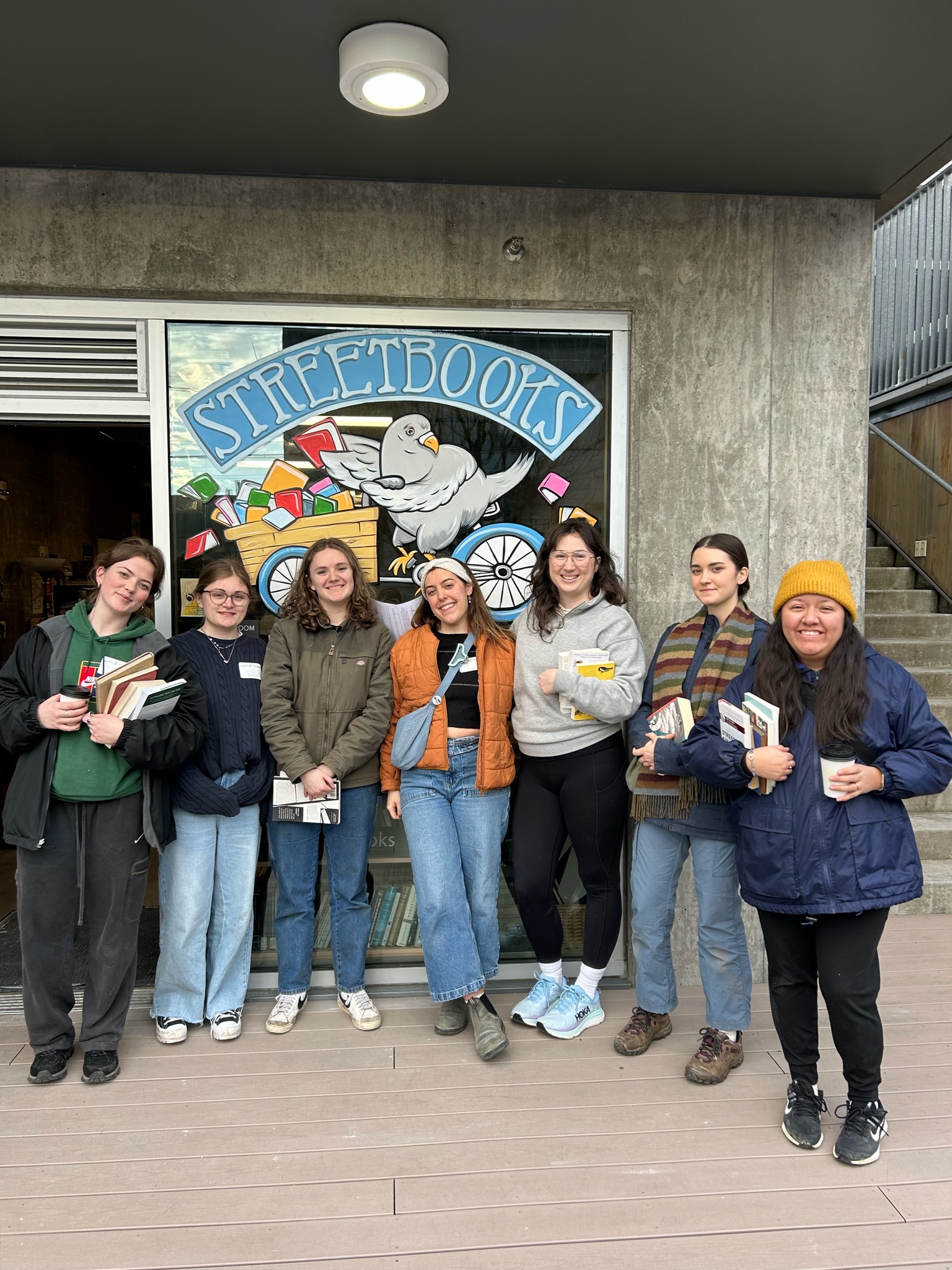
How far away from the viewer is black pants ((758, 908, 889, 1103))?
8.18 ft

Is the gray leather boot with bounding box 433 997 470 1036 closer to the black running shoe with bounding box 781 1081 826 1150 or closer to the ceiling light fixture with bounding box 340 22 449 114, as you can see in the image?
the black running shoe with bounding box 781 1081 826 1150

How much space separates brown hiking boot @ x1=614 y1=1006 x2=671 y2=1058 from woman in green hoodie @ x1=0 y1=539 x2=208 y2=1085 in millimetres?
1768

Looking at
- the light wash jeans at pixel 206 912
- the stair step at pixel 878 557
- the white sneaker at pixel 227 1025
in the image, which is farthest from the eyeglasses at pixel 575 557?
the stair step at pixel 878 557

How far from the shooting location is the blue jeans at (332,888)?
342 cm

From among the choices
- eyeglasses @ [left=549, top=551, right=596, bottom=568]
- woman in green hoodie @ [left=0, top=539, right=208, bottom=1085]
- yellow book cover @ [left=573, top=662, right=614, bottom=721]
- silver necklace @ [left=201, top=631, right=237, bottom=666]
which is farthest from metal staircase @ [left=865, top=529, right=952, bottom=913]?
woman in green hoodie @ [left=0, top=539, right=208, bottom=1085]

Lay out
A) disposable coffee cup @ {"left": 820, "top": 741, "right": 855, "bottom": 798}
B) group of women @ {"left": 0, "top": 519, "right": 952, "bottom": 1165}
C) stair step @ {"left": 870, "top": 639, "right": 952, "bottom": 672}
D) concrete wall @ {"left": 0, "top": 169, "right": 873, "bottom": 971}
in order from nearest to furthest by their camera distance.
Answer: disposable coffee cup @ {"left": 820, "top": 741, "right": 855, "bottom": 798}, group of women @ {"left": 0, "top": 519, "right": 952, "bottom": 1165}, concrete wall @ {"left": 0, "top": 169, "right": 873, "bottom": 971}, stair step @ {"left": 870, "top": 639, "right": 952, "bottom": 672}

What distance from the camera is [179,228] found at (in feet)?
11.7

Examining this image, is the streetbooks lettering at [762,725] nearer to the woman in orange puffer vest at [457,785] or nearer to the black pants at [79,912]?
the woman in orange puffer vest at [457,785]

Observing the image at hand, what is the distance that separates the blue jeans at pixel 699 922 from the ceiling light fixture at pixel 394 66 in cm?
253

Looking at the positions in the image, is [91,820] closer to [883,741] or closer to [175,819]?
[175,819]

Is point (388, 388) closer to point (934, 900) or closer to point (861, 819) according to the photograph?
point (861, 819)

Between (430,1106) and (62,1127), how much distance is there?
1.14 metres

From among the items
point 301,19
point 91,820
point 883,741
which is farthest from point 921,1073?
point 301,19

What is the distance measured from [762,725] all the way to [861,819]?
0.37 metres
